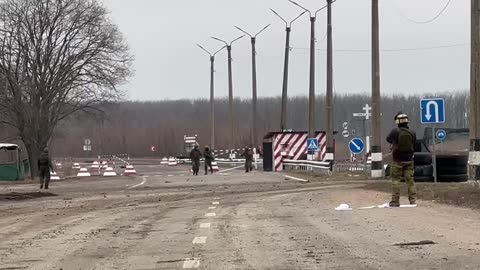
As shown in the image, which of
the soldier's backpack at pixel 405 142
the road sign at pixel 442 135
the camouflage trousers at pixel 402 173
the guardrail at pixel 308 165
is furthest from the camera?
the guardrail at pixel 308 165

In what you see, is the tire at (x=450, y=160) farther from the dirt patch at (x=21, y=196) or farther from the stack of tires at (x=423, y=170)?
the dirt patch at (x=21, y=196)

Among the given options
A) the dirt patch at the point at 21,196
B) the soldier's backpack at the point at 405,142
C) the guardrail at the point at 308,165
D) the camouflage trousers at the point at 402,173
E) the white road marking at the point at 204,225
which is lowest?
the dirt patch at the point at 21,196

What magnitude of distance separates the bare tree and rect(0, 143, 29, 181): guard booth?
5.13m

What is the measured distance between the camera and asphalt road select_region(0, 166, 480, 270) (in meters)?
Result: 9.16

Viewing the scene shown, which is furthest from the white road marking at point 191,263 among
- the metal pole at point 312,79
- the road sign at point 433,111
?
the metal pole at point 312,79

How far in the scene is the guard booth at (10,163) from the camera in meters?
43.5

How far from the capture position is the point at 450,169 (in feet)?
87.3

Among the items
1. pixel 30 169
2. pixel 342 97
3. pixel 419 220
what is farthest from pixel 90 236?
pixel 342 97

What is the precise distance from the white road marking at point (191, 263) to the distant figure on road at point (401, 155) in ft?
23.9

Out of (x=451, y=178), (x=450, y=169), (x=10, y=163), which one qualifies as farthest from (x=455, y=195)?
A: (x=10, y=163)

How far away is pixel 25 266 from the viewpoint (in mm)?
9242

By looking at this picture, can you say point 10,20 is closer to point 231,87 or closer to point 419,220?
point 231,87

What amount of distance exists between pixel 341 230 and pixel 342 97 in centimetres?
11800

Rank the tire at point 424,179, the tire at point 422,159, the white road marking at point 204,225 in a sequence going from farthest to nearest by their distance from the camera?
the tire at point 422,159
the tire at point 424,179
the white road marking at point 204,225
